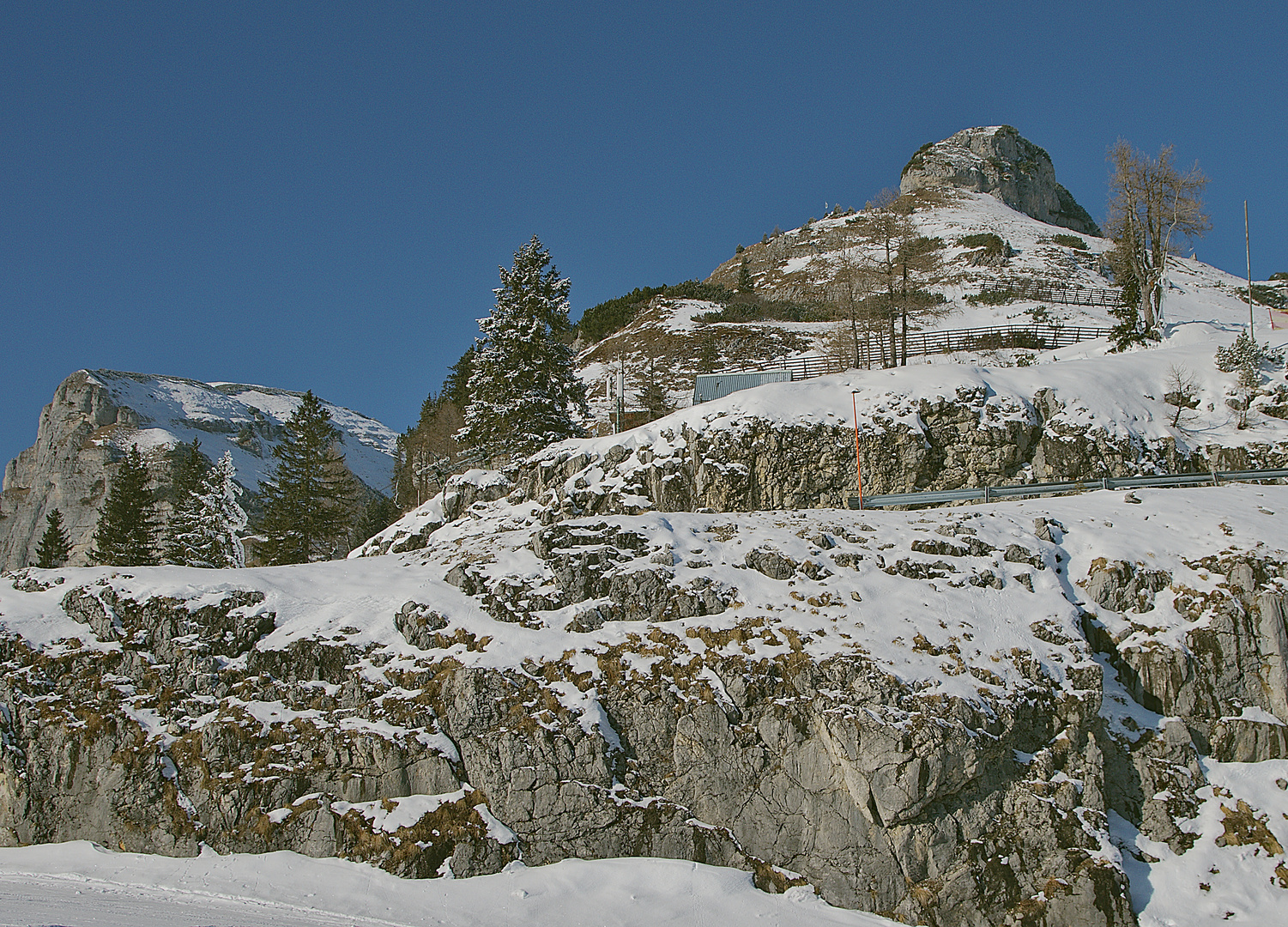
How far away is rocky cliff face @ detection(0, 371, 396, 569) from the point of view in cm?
6562

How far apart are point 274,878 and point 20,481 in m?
84.2

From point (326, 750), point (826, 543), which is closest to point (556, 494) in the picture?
point (826, 543)

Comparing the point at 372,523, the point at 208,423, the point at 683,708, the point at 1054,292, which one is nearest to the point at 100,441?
the point at 208,423

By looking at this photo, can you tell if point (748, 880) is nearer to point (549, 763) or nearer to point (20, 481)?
point (549, 763)

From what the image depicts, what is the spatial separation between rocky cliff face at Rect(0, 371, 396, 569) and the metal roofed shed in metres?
43.9

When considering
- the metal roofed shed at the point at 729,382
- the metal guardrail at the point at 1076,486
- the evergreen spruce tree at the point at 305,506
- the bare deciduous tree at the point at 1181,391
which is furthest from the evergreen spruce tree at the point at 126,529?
the bare deciduous tree at the point at 1181,391

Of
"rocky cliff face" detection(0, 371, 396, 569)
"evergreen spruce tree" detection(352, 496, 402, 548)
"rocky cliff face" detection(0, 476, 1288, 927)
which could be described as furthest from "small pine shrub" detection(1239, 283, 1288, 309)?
"rocky cliff face" detection(0, 371, 396, 569)

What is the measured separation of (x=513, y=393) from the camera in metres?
32.1

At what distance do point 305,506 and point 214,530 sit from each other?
15.0 ft

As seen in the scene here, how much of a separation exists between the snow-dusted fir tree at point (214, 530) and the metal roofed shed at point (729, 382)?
22179 mm

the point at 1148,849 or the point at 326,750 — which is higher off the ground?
the point at 326,750

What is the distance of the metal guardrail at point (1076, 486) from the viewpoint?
859 inches

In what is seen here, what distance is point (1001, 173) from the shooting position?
11312cm

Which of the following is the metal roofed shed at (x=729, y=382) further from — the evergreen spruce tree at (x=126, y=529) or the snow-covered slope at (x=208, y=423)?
the snow-covered slope at (x=208, y=423)
